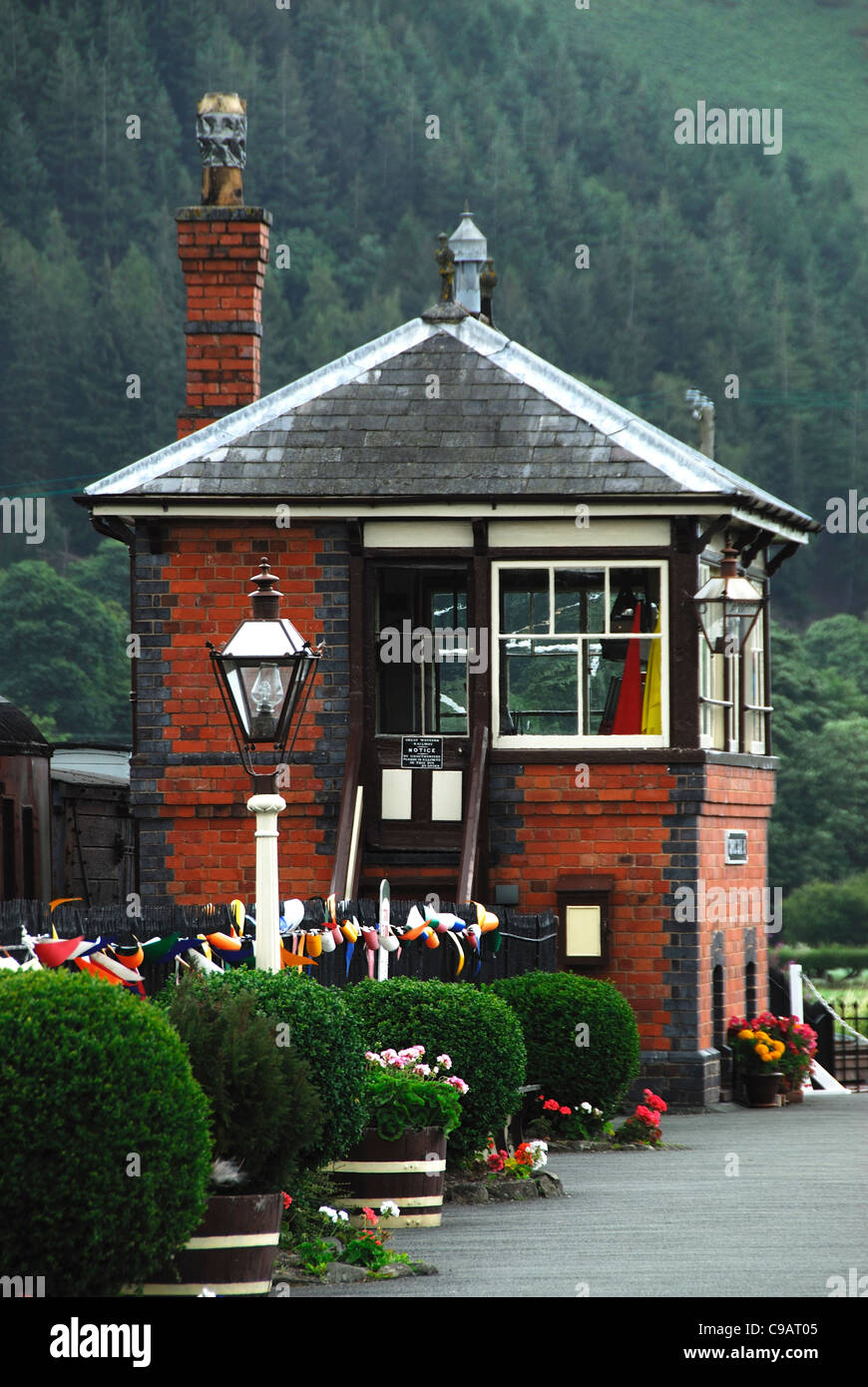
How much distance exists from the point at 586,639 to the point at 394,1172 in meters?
9.96

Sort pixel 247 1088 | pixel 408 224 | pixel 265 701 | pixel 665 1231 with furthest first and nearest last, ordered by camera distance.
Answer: pixel 408 224 < pixel 665 1231 < pixel 265 701 < pixel 247 1088

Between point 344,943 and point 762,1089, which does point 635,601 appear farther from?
point 344,943

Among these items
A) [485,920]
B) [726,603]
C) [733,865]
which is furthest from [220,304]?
[485,920]

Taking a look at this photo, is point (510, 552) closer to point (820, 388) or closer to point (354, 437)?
point (354, 437)

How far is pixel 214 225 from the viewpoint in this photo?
23.5m

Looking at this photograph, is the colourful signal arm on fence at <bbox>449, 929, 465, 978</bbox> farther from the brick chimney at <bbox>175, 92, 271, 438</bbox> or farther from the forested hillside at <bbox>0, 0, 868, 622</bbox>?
the forested hillside at <bbox>0, 0, 868, 622</bbox>

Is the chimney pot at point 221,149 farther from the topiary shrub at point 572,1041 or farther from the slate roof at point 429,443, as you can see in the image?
the topiary shrub at point 572,1041

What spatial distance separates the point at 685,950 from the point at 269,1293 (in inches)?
474

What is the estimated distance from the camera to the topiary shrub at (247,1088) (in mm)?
9180

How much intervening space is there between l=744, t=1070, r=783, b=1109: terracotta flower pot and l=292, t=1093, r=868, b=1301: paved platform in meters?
4.23

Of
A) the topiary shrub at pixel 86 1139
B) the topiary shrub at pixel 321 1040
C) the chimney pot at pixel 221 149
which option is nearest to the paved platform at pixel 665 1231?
the topiary shrub at pixel 321 1040

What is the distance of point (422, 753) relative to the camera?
68.7 ft

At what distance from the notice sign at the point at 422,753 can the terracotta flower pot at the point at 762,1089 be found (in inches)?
178

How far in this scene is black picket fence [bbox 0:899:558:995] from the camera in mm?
11820
